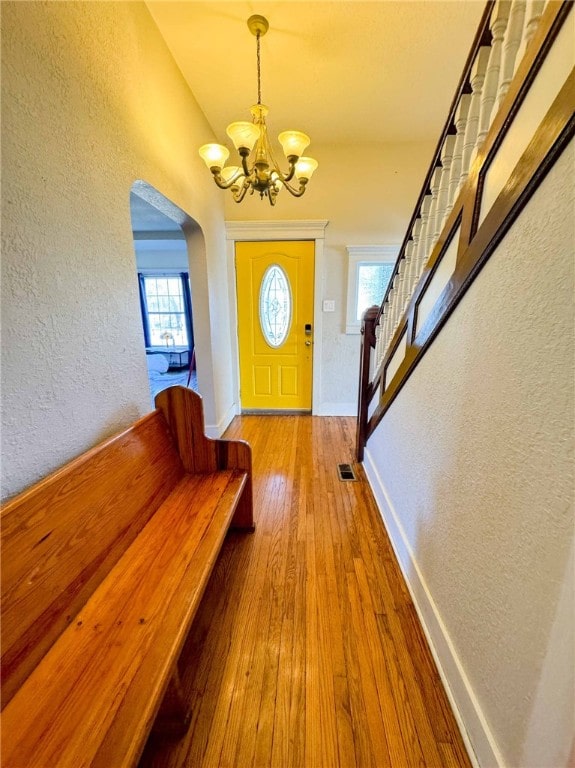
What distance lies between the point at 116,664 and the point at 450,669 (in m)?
1.06

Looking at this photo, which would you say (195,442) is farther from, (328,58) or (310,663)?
(328,58)

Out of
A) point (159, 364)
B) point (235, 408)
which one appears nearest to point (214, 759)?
point (235, 408)

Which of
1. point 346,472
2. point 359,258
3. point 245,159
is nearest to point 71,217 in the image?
point 245,159

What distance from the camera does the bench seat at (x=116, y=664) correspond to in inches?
24.5

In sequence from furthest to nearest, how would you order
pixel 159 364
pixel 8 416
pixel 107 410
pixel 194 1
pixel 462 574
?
pixel 159 364
pixel 194 1
pixel 107 410
pixel 462 574
pixel 8 416

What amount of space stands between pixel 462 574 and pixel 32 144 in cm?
196

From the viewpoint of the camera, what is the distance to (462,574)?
39.4 inches

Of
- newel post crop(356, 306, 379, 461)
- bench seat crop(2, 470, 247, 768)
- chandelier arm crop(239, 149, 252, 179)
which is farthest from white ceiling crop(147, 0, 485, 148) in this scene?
bench seat crop(2, 470, 247, 768)

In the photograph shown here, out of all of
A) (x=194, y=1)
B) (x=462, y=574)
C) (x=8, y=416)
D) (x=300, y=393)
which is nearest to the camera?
(x=8, y=416)

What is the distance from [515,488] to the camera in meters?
0.76

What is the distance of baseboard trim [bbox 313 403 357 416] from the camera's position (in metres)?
3.73

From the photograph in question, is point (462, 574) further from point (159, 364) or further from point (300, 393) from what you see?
point (159, 364)

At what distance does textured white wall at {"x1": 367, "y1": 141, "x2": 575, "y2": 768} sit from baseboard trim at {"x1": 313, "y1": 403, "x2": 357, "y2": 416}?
251 centimetres

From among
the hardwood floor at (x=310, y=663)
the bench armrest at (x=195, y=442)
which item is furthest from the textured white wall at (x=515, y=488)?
the bench armrest at (x=195, y=442)
